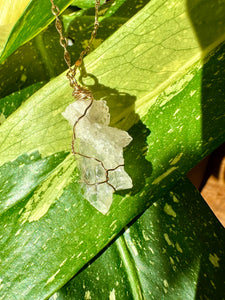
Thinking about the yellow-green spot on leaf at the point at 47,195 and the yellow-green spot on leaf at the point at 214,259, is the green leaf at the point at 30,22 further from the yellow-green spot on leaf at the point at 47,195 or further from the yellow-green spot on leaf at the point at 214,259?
the yellow-green spot on leaf at the point at 214,259

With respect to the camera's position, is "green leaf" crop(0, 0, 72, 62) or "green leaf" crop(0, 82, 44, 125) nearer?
"green leaf" crop(0, 0, 72, 62)

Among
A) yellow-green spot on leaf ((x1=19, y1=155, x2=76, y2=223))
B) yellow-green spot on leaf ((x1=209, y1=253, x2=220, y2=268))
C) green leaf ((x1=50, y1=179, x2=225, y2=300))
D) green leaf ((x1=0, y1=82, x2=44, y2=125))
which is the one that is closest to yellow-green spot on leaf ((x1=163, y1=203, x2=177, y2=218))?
green leaf ((x1=50, y1=179, x2=225, y2=300))

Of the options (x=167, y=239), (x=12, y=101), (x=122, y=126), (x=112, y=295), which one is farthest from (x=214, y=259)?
(x=12, y=101)

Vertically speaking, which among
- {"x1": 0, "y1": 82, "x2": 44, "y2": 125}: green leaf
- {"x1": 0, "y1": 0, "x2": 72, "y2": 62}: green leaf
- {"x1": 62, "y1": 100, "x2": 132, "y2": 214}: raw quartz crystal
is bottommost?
{"x1": 62, "y1": 100, "x2": 132, "y2": 214}: raw quartz crystal

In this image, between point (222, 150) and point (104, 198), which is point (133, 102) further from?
point (222, 150)

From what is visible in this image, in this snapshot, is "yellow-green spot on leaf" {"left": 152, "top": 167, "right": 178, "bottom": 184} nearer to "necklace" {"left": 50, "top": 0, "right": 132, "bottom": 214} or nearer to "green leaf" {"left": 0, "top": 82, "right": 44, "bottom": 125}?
"necklace" {"left": 50, "top": 0, "right": 132, "bottom": 214}

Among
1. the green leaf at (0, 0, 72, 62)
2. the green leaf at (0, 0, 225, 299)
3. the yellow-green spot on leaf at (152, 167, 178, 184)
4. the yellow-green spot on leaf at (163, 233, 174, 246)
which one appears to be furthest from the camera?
the yellow-green spot on leaf at (163, 233, 174, 246)

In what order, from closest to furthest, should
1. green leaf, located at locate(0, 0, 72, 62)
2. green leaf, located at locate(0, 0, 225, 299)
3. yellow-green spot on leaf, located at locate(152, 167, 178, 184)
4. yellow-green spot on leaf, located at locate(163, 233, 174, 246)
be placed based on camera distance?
green leaf, located at locate(0, 0, 72, 62) < green leaf, located at locate(0, 0, 225, 299) < yellow-green spot on leaf, located at locate(152, 167, 178, 184) < yellow-green spot on leaf, located at locate(163, 233, 174, 246)

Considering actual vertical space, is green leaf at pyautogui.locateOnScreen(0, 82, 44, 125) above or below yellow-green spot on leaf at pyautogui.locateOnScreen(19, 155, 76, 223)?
above
